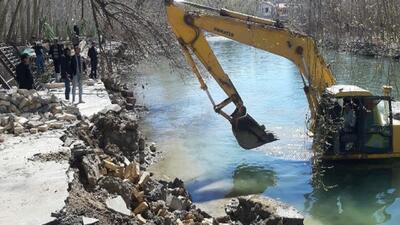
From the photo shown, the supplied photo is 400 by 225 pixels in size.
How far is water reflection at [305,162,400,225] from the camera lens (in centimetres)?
1097

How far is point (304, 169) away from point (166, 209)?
18.1 ft

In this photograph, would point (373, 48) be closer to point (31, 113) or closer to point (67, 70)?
point (31, 113)

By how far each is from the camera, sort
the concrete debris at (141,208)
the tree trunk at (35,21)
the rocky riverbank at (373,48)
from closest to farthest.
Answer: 1. the rocky riverbank at (373,48)
2. the concrete debris at (141,208)
3. the tree trunk at (35,21)

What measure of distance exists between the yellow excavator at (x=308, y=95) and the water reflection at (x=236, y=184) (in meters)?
0.70

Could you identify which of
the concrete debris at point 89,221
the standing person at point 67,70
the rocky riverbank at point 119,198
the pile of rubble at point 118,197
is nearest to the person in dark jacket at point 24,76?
the standing person at point 67,70

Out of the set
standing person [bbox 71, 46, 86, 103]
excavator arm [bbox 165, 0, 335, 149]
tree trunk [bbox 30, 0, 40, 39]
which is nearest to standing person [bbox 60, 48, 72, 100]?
standing person [bbox 71, 46, 86, 103]

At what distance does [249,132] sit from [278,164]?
3.99ft

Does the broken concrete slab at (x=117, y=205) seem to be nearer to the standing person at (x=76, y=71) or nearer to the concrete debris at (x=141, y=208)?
the concrete debris at (x=141, y=208)

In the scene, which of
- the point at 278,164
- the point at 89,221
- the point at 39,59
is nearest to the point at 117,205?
the point at 89,221

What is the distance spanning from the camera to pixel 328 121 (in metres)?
11.2

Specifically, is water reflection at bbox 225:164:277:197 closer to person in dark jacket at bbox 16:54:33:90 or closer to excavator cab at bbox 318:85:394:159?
excavator cab at bbox 318:85:394:159

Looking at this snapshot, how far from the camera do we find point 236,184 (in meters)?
12.8

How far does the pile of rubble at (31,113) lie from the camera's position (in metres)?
10.8

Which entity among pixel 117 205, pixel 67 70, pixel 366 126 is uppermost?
pixel 67 70
